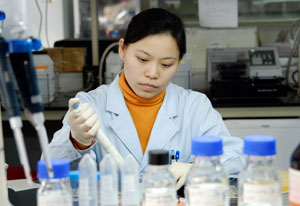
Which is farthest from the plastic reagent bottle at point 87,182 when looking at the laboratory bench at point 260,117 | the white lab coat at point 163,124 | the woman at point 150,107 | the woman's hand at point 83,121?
the laboratory bench at point 260,117

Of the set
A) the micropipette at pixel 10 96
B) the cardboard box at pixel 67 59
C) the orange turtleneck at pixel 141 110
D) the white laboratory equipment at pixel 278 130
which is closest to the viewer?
the micropipette at pixel 10 96

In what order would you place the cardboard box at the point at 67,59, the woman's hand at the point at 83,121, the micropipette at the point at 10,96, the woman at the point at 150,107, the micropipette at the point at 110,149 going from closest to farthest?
the micropipette at the point at 10,96 → the micropipette at the point at 110,149 → the woman's hand at the point at 83,121 → the woman at the point at 150,107 → the cardboard box at the point at 67,59

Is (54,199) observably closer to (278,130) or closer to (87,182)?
(87,182)

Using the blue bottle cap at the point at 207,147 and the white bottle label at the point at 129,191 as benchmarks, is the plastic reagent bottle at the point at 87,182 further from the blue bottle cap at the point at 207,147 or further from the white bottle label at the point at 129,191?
the blue bottle cap at the point at 207,147

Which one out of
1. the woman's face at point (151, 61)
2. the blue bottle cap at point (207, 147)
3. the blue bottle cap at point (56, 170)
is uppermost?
the woman's face at point (151, 61)

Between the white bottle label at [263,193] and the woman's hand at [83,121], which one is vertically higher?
the woman's hand at [83,121]

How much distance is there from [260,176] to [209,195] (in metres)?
0.12

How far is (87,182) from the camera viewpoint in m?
1.00

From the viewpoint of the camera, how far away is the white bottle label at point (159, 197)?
0.96m

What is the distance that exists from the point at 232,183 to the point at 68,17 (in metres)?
3.35

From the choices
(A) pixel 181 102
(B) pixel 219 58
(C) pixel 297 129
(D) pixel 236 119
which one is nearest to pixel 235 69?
(B) pixel 219 58

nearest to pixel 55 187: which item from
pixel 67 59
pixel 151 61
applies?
pixel 151 61

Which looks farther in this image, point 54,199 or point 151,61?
point 151,61

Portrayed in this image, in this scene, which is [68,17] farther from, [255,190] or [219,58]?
[255,190]
